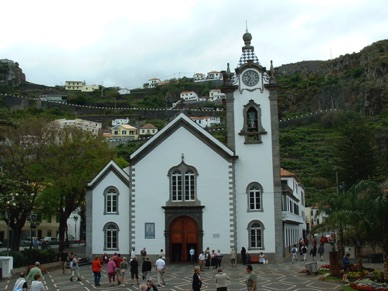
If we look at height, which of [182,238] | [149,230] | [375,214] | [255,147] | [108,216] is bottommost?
[182,238]

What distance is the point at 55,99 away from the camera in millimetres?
199750

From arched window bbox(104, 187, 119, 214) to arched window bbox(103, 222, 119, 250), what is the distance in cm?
104

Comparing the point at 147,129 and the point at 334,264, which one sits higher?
the point at 147,129

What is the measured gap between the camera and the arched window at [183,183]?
37.8 metres

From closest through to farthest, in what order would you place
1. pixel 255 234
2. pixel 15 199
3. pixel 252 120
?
pixel 15 199, pixel 255 234, pixel 252 120

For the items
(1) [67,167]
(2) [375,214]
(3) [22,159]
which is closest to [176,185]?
(1) [67,167]

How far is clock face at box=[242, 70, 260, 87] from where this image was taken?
3862 cm

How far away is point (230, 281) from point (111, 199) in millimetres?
15254

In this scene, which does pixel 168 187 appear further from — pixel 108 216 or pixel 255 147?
pixel 255 147

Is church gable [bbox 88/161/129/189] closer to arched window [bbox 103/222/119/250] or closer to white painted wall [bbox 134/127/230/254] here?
white painted wall [bbox 134/127/230/254]

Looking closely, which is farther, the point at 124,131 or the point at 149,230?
the point at 124,131

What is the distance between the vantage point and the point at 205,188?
37594mm

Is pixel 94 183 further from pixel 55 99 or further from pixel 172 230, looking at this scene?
pixel 55 99

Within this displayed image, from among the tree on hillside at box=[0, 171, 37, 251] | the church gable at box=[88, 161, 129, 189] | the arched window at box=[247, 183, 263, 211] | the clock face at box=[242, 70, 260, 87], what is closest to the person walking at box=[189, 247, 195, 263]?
the arched window at box=[247, 183, 263, 211]
